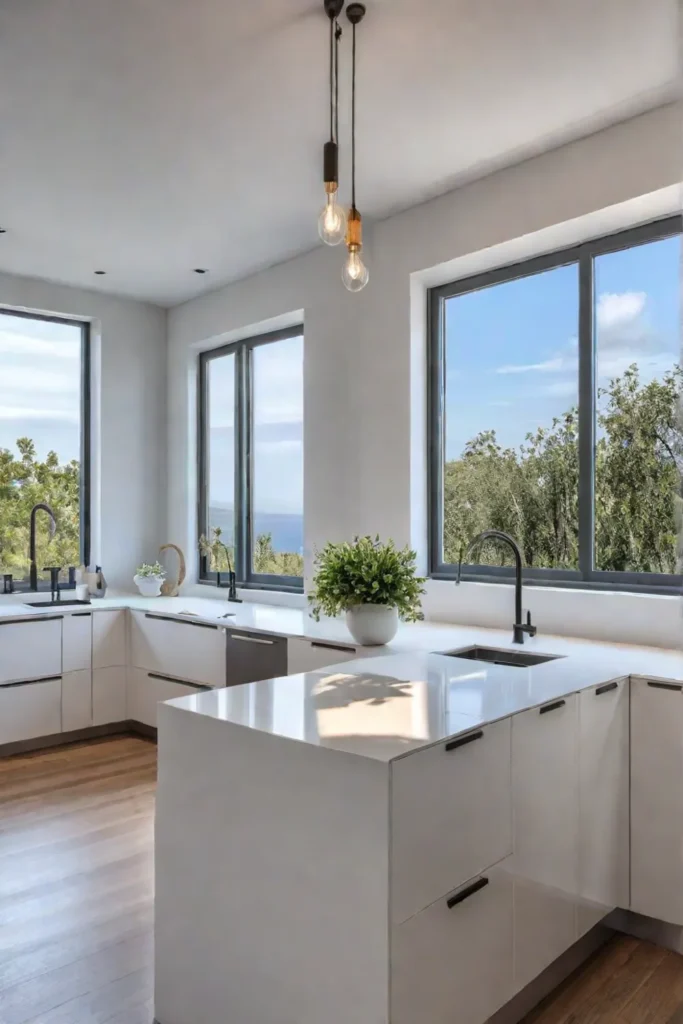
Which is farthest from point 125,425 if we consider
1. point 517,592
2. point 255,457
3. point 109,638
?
point 517,592

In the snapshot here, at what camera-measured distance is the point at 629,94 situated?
2.91 m

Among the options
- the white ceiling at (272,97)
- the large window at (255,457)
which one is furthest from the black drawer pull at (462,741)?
the large window at (255,457)

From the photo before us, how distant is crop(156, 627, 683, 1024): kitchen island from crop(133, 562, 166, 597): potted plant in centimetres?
318

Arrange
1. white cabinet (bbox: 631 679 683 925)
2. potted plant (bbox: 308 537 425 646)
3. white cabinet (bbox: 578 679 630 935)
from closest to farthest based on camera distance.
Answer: white cabinet (bbox: 578 679 630 935), white cabinet (bbox: 631 679 683 925), potted plant (bbox: 308 537 425 646)

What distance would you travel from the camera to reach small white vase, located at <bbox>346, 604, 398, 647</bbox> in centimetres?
307

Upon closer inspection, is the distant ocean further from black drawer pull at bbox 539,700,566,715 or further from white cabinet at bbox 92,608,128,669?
black drawer pull at bbox 539,700,566,715

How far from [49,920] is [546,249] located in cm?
333

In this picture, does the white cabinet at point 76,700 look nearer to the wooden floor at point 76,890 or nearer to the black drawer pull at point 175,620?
the wooden floor at point 76,890

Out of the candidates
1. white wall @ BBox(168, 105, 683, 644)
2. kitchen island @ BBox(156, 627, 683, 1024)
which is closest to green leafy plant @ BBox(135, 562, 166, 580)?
white wall @ BBox(168, 105, 683, 644)

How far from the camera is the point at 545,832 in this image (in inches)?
81.4

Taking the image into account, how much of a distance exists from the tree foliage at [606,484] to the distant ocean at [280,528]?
1393 mm

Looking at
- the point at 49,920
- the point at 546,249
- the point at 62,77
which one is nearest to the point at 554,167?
the point at 546,249

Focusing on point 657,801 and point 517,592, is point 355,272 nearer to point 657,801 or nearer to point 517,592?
point 517,592

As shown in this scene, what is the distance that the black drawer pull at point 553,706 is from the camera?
208 cm
